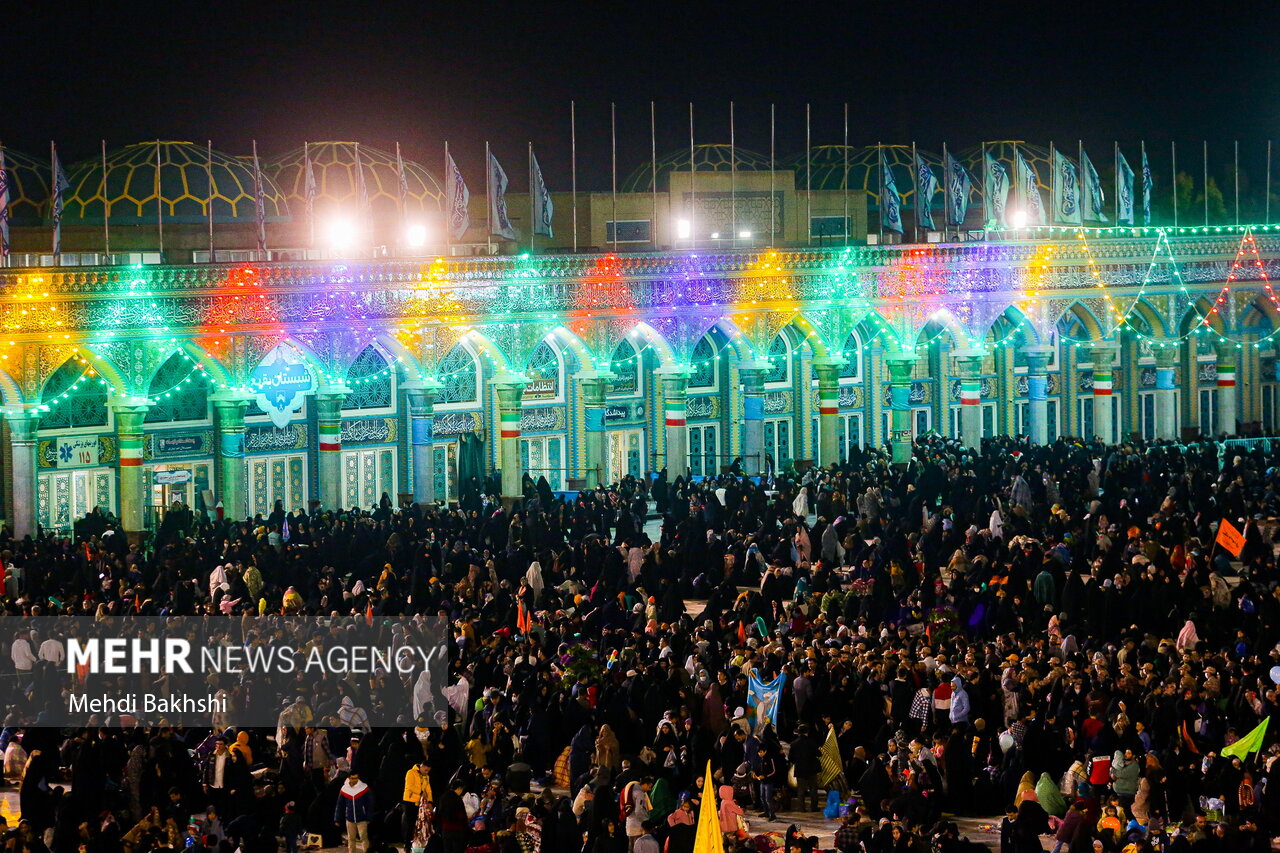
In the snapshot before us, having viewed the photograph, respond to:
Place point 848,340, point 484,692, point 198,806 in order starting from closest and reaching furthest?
point 198,806 → point 484,692 → point 848,340

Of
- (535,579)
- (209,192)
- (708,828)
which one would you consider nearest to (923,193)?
(209,192)

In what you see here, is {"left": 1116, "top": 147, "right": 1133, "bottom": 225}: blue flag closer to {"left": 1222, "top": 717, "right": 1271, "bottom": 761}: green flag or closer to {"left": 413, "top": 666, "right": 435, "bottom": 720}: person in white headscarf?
{"left": 413, "top": 666, "right": 435, "bottom": 720}: person in white headscarf

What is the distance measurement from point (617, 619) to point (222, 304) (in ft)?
38.1

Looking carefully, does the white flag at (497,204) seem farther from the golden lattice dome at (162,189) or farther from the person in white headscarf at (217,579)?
the person in white headscarf at (217,579)

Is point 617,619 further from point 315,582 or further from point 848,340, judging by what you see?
point 848,340

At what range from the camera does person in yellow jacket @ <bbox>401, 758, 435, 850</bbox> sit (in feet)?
46.6

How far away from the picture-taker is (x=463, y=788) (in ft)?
45.2

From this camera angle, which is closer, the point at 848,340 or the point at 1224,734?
the point at 1224,734

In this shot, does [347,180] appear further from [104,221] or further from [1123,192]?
[1123,192]

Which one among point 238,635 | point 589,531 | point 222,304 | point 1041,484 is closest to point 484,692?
point 238,635

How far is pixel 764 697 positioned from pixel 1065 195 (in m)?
22.5

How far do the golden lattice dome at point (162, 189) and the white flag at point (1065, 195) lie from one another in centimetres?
1359

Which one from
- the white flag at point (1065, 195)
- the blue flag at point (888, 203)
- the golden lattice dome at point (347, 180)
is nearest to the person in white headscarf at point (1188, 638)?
the blue flag at point (888, 203)

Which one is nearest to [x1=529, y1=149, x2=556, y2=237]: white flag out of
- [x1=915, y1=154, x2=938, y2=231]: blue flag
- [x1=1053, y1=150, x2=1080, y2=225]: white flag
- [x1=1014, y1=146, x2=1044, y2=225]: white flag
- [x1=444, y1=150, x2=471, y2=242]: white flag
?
[x1=444, y1=150, x2=471, y2=242]: white flag
